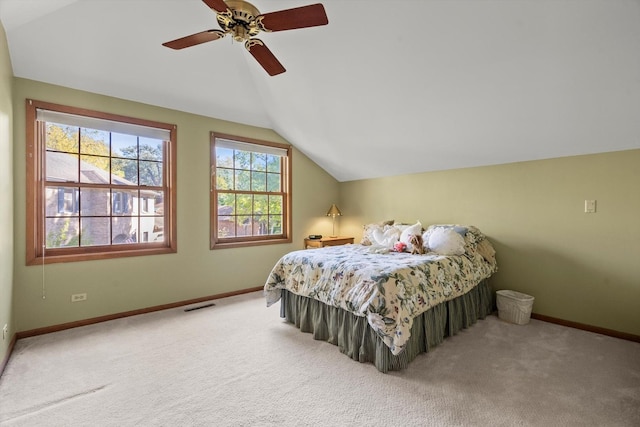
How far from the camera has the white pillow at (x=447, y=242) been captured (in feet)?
10.3

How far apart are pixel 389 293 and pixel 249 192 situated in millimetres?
2854

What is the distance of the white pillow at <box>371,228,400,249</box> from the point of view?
367 centimetres

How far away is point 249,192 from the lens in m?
4.47

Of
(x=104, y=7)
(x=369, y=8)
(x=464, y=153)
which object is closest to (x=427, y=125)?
(x=464, y=153)

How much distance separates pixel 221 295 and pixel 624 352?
162 inches

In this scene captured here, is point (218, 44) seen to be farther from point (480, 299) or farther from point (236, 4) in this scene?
point (480, 299)

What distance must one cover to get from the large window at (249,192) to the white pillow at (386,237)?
1.52m

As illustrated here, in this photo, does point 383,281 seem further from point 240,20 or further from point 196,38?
point 196,38

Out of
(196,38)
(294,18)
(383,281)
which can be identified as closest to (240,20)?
(294,18)

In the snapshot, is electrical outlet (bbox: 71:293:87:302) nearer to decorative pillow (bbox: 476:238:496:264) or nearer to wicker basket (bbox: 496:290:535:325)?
decorative pillow (bbox: 476:238:496:264)

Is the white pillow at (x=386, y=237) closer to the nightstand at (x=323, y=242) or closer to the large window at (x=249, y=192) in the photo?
the nightstand at (x=323, y=242)

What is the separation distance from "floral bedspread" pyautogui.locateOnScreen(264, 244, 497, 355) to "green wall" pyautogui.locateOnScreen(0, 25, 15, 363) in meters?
2.09

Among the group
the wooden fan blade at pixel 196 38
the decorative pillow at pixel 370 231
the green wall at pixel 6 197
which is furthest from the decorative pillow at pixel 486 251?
the green wall at pixel 6 197

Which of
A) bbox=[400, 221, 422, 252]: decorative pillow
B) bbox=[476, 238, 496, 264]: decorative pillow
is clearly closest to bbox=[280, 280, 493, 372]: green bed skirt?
bbox=[476, 238, 496, 264]: decorative pillow
